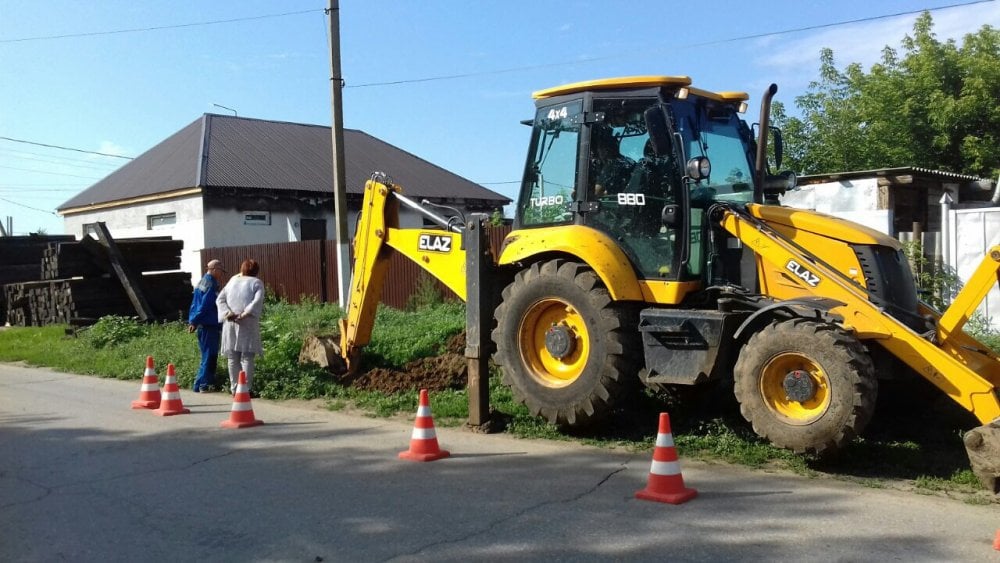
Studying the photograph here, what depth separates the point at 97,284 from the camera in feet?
57.2

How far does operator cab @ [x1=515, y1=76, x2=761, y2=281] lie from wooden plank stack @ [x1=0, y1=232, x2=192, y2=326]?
1180 centimetres

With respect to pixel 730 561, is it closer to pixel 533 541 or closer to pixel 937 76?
pixel 533 541

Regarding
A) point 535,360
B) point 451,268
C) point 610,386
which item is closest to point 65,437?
point 451,268

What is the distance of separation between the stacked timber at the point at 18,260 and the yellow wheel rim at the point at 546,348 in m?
18.6

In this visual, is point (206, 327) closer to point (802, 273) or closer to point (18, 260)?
point (802, 273)

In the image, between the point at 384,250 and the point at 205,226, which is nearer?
the point at 384,250

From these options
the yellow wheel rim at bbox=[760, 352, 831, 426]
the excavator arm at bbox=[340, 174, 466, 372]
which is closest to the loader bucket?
the yellow wheel rim at bbox=[760, 352, 831, 426]

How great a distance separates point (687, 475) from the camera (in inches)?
252

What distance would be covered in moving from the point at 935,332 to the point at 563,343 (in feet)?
9.61

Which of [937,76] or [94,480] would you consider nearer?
[94,480]

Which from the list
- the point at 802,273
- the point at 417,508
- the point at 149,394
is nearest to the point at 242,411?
the point at 149,394

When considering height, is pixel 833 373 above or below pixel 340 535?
above

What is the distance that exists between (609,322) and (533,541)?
8.14 ft

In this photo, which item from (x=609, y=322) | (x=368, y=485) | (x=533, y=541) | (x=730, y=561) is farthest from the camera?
(x=609, y=322)
